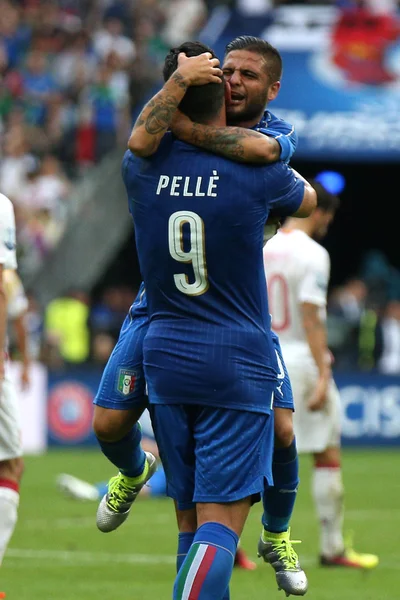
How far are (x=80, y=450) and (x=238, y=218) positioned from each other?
13606 mm

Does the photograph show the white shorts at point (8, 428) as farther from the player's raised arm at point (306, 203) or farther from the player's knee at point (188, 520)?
the player's raised arm at point (306, 203)

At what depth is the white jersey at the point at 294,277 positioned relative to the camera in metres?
9.38

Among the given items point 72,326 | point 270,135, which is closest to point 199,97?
point 270,135

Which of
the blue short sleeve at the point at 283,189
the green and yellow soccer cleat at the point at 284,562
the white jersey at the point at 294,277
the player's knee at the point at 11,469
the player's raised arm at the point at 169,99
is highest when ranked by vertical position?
the player's raised arm at the point at 169,99

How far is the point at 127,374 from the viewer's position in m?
6.13

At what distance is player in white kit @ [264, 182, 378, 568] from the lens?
9.35 metres

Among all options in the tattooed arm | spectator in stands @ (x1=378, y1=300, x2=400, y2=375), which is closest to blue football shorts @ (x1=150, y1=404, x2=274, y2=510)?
the tattooed arm

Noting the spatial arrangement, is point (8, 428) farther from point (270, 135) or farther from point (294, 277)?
point (294, 277)

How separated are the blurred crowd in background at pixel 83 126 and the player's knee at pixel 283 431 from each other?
42.6 feet

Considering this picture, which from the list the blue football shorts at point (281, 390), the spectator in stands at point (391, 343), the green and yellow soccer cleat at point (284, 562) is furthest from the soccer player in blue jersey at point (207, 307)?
the spectator in stands at point (391, 343)

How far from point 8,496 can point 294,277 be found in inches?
112

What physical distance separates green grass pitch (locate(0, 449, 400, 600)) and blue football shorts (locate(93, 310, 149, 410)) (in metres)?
2.35

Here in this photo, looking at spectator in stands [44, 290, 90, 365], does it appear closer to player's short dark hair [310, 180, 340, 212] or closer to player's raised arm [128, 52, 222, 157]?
player's short dark hair [310, 180, 340, 212]

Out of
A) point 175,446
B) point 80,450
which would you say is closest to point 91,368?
point 80,450
